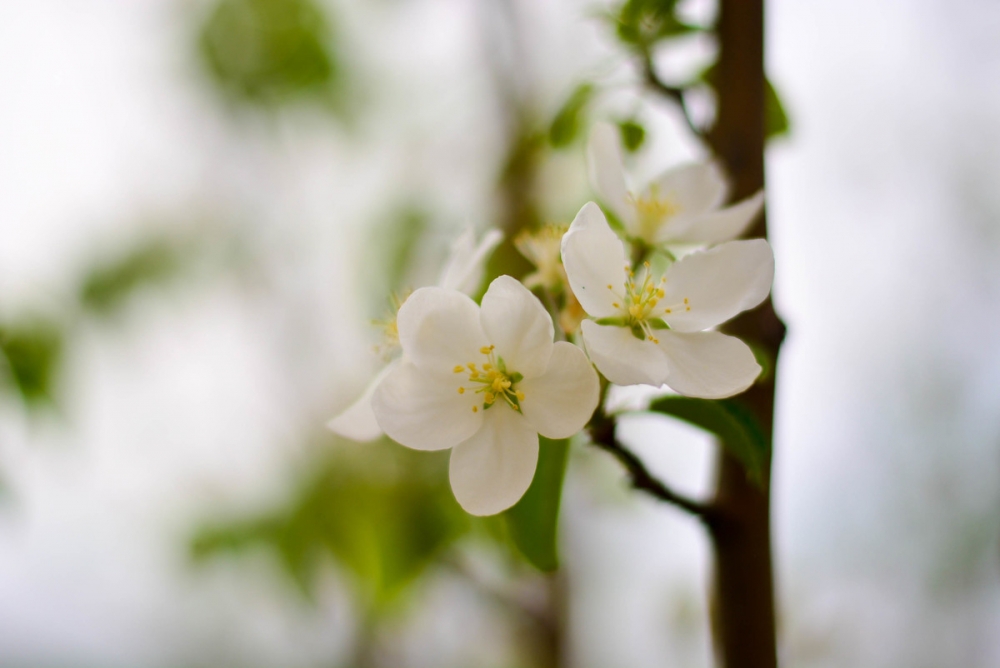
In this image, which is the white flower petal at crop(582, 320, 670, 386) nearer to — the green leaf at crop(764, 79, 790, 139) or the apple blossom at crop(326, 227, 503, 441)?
the apple blossom at crop(326, 227, 503, 441)

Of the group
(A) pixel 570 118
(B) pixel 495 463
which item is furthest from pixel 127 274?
(B) pixel 495 463

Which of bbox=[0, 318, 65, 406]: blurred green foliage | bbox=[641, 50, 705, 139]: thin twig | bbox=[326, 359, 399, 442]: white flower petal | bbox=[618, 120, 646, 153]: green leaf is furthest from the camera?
bbox=[0, 318, 65, 406]: blurred green foliage

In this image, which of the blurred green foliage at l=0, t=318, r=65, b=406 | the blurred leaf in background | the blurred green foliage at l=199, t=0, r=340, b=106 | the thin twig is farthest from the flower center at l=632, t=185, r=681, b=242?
the blurred green foliage at l=199, t=0, r=340, b=106

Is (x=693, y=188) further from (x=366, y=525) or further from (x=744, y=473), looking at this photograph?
(x=366, y=525)

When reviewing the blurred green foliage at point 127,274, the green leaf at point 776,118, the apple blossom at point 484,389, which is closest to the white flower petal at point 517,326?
the apple blossom at point 484,389

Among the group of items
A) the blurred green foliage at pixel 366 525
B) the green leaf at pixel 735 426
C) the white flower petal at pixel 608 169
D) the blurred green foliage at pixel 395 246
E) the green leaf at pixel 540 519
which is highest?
the white flower petal at pixel 608 169

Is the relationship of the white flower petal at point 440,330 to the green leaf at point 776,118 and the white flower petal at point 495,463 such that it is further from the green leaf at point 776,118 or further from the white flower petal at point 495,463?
the green leaf at point 776,118

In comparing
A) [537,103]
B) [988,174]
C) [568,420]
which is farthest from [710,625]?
[988,174]
